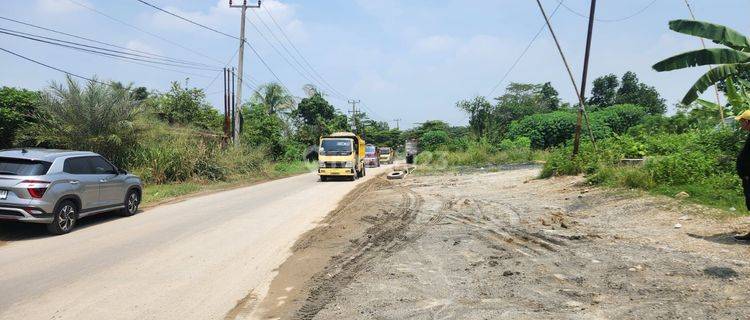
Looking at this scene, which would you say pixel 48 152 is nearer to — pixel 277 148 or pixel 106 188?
pixel 106 188

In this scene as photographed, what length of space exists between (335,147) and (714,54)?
18342 mm

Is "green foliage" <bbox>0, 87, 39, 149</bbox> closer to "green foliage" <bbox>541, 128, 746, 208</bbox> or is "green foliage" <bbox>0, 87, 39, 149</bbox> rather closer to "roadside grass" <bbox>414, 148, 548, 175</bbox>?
"green foliage" <bbox>541, 128, 746, 208</bbox>

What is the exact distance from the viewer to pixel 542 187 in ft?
55.8

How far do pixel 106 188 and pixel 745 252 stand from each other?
12.2 metres

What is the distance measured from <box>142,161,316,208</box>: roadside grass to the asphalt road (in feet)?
15.9

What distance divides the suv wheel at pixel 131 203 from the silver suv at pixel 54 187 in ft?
1.69

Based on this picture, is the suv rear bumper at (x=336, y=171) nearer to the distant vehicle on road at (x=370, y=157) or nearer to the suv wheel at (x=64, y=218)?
the suv wheel at (x=64, y=218)

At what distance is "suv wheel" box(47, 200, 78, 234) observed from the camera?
10.0 m

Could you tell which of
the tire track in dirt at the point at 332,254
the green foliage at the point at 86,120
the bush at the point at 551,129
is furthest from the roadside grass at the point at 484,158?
the tire track in dirt at the point at 332,254

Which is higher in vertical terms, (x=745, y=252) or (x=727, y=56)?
(x=727, y=56)

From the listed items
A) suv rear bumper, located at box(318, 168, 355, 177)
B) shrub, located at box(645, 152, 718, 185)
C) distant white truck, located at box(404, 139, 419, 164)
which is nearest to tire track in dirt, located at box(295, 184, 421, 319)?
shrub, located at box(645, 152, 718, 185)

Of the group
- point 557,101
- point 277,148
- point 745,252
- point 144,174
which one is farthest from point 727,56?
point 557,101

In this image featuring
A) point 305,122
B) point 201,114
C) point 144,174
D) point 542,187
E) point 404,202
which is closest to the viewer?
point 404,202

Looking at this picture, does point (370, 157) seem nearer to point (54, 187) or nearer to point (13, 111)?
point (13, 111)
